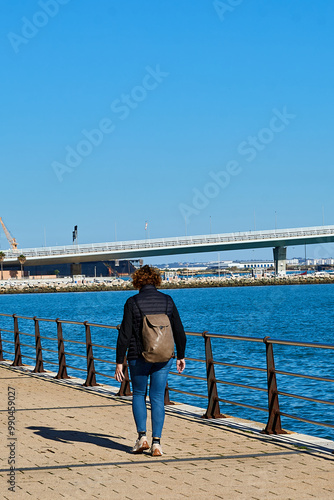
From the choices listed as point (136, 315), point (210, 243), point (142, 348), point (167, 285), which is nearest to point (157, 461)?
point (142, 348)

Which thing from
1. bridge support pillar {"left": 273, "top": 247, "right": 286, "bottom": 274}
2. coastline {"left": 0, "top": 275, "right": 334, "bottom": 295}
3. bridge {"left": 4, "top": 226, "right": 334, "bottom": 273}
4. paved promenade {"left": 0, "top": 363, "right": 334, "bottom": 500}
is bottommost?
paved promenade {"left": 0, "top": 363, "right": 334, "bottom": 500}

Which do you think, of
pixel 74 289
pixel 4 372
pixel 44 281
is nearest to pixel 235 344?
pixel 4 372

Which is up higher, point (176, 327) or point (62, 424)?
point (176, 327)

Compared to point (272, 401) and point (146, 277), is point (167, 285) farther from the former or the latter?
point (146, 277)

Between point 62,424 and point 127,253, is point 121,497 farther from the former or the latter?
point 127,253

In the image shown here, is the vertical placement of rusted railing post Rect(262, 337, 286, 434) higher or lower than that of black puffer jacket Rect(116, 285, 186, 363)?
lower

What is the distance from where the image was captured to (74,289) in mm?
150125

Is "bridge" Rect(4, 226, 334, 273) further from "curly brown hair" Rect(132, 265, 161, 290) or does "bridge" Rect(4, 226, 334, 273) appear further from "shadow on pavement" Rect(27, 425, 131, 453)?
"curly brown hair" Rect(132, 265, 161, 290)

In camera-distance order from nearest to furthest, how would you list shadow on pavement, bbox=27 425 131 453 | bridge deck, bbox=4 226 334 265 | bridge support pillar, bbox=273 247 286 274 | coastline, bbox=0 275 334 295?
shadow on pavement, bbox=27 425 131 453 → bridge deck, bbox=4 226 334 265 → bridge support pillar, bbox=273 247 286 274 → coastline, bbox=0 275 334 295

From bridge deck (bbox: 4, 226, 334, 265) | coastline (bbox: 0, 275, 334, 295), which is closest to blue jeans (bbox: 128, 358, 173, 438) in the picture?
bridge deck (bbox: 4, 226, 334, 265)

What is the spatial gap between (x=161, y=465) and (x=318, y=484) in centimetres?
149

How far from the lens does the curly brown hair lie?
23.7ft

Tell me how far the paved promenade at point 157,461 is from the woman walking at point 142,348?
0.33 m

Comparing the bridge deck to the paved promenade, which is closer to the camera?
the paved promenade
